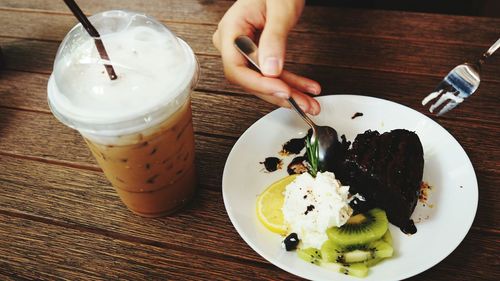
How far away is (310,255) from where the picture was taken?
3.20 feet

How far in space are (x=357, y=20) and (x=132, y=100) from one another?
1.18 meters

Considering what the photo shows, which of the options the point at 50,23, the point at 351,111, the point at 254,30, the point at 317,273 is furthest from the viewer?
the point at 50,23

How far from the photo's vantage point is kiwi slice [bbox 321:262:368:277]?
935mm

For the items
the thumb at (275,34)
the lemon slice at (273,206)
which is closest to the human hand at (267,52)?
the thumb at (275,34)

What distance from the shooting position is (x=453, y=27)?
5.54 feet

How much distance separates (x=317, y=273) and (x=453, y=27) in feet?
4.01

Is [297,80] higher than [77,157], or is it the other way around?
[297,80]

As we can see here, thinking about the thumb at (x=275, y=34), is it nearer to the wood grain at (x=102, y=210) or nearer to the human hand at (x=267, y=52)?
the human hand at (x=267, y=52)

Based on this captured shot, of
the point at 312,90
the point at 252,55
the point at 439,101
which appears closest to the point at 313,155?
the point at 312,90

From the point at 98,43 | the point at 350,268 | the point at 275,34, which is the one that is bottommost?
the point at 350,268

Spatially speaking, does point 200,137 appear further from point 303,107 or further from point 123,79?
point 123,79

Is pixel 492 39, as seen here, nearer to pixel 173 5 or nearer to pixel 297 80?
pixel 297 80

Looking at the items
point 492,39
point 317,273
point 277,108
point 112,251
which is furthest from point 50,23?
point 492,39

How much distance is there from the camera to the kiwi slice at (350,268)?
935mm
